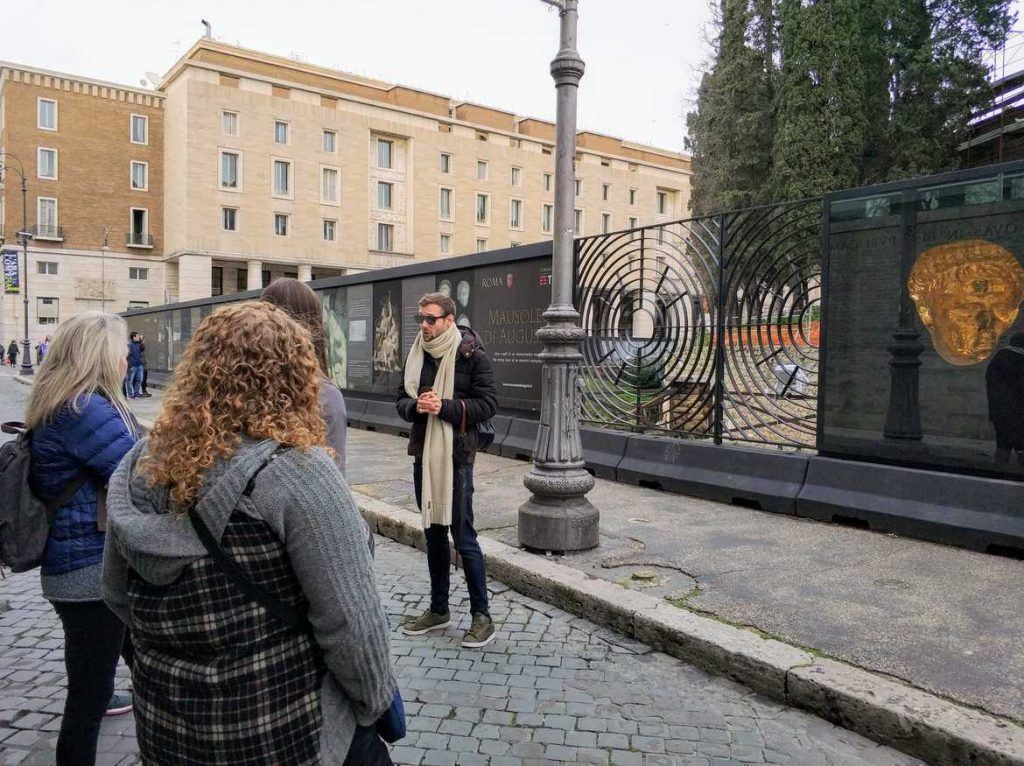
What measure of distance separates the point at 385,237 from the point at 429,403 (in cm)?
5623

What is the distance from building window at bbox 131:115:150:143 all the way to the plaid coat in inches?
2340

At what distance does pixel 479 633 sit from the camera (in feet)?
13.3

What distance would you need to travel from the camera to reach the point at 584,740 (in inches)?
121

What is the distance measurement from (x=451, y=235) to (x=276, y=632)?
60.0m

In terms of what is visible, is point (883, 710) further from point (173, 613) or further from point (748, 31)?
point (748, 31)

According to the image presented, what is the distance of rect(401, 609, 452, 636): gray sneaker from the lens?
4.22 metres

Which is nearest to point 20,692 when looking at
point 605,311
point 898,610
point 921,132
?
point 898,610

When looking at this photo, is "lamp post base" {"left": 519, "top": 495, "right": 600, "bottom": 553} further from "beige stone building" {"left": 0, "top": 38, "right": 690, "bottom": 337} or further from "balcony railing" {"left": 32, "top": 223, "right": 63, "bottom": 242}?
"balcony railing" {"left": 32, "top": 223, "right": 63, "bottom": 242}

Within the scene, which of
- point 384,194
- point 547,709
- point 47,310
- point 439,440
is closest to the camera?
point 547,709

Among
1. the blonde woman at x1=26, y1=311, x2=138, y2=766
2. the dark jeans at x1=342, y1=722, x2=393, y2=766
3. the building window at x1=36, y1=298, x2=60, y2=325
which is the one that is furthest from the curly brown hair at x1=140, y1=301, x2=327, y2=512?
the building window at x1=36, y1=298, x2=60, y2=325

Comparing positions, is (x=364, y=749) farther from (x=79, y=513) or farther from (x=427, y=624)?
(x=427, y=624)

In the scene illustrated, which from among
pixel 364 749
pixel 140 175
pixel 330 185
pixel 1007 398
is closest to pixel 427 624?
pixel 364 749

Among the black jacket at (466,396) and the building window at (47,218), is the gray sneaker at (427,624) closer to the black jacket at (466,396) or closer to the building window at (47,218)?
the black jacket at (466,396)

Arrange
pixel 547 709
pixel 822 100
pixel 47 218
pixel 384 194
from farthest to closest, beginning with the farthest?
pixel 384 194 → pixel 47 218 → pixel 822 100 → pixel 547 709
